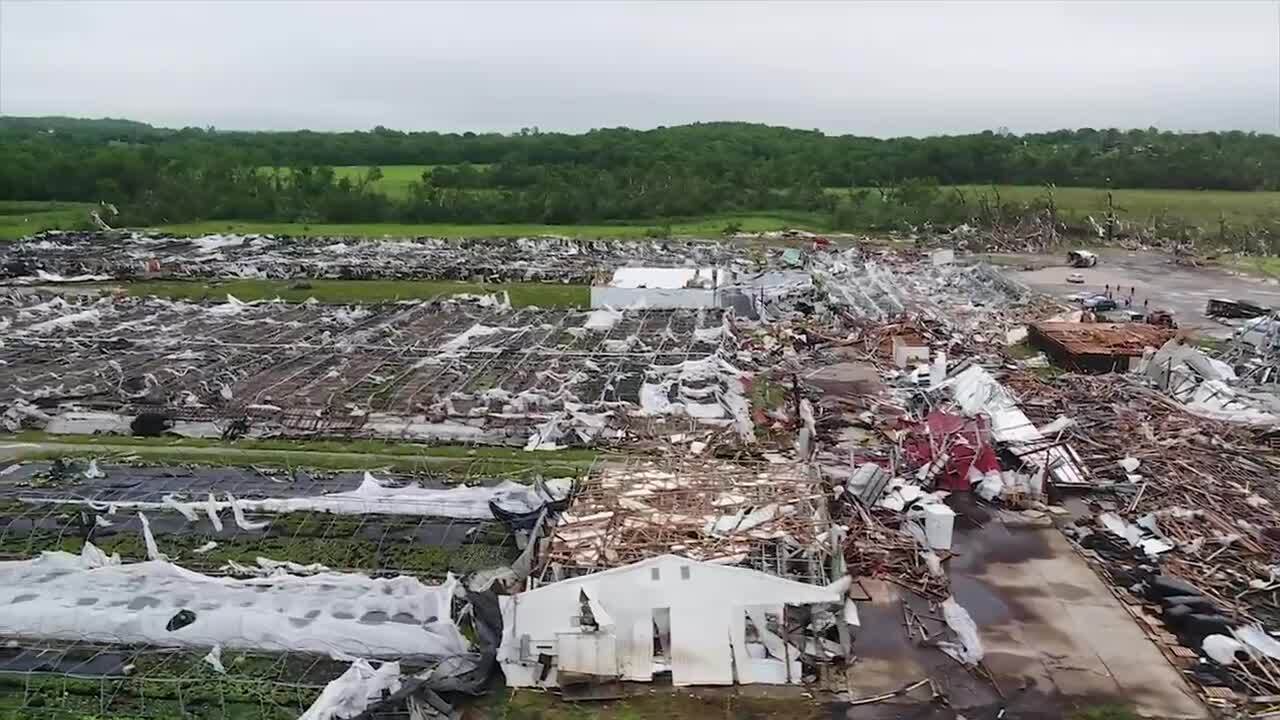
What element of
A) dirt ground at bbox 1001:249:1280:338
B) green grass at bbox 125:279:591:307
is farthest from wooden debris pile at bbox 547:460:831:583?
dirt ground at bbox 1001:249:1280:338

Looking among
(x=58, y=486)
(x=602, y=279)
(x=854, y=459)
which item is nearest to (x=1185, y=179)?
(x=602, y=279)

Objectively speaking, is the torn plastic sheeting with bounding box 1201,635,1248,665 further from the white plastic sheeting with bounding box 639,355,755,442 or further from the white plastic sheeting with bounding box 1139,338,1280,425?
the white plastic sheeting with bounding box 1139,338,1280,425

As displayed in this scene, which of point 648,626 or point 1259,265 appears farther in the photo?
point 1259,265

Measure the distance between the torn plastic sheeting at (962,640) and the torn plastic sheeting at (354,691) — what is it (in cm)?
568

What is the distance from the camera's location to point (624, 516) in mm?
11508

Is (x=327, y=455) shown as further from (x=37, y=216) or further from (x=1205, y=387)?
(x=37, y=216)

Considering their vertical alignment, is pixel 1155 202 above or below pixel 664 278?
above

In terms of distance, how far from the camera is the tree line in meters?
53.2

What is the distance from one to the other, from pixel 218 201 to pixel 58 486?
45230mm

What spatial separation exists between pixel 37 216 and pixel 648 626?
55.0 m

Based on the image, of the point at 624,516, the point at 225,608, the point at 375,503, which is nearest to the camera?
the point at 225,608

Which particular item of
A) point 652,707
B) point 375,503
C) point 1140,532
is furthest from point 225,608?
point 1140,532

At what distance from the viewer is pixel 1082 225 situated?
44.8 m

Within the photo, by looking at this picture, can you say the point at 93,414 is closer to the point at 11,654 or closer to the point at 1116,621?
the point at 11,654
